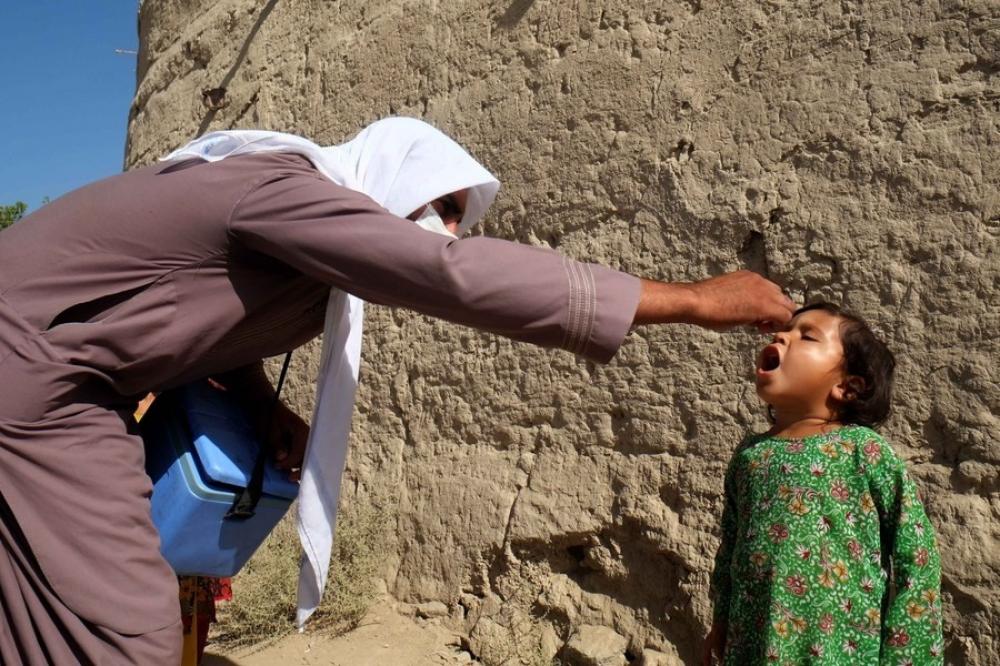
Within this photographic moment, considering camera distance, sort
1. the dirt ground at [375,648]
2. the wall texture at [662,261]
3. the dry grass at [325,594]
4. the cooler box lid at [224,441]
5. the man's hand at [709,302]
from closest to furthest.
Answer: the man's hand at [709,302]
the cooler box lid at [224,441]
the wall texture at [662,261]
the dirt ground at [375,648]
the dry grass at [325,594]

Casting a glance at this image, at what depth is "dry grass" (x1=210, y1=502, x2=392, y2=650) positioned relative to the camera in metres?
3.86

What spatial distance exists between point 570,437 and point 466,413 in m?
0.55

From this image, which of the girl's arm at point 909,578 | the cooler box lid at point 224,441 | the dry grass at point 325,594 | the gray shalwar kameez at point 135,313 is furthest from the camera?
the dry grass at point 325,594

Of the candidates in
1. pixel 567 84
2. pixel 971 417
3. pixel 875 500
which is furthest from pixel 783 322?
pixel 567 84

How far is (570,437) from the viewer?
330cm

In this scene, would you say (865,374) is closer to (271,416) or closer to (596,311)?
(596,311)

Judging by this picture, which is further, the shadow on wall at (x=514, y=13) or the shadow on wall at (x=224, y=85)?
the shadow on wall at (x=224, y=85)

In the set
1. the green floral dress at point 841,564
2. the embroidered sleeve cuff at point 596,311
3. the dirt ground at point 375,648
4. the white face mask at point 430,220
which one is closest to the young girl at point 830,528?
the green floral dress at point 841,564

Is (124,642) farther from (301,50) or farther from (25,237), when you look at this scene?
(301,50)

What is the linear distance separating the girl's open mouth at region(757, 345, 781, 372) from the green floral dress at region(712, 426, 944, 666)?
0.60ft

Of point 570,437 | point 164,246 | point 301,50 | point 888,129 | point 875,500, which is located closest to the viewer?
point 164,246

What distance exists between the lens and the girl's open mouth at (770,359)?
2.09 m

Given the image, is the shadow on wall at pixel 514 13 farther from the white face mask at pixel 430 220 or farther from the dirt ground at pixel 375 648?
the dirt ground at pixel 375 648

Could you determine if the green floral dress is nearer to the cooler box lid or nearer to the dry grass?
the cooler box lid
